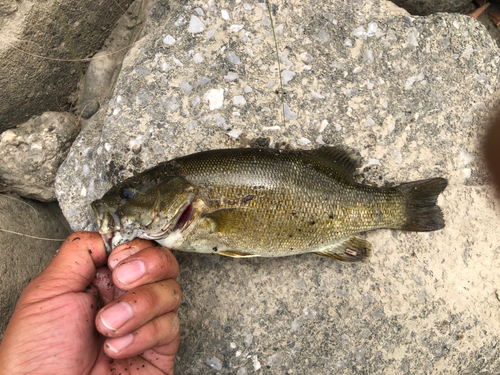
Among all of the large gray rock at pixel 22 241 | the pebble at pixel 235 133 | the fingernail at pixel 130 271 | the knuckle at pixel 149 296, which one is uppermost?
the pebble at pixel 235 133

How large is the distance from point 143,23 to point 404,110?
8.63ft

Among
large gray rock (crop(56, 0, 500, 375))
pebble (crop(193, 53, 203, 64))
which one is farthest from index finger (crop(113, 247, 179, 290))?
pebble (crop(193, 53, 203, 64))

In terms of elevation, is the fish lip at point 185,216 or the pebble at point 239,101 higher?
the pebble at point 239,101

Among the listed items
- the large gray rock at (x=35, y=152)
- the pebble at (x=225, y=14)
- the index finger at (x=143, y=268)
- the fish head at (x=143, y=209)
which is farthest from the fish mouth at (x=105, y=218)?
the pebble at (x=225, y=14)

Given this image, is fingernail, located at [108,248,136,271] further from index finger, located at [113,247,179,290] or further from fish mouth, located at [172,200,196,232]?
fish mouth, located at [172,200,196,232]

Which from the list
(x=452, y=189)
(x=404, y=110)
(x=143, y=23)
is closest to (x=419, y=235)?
(x=452, y=189)

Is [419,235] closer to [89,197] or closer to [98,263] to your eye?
[98,263]

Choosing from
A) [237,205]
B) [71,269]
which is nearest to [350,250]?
[237,205]

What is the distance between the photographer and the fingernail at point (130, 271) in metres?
2.17

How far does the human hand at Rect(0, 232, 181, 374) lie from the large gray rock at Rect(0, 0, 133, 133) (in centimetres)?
161

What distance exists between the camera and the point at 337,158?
108 inches

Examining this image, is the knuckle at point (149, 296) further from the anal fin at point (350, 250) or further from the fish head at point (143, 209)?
the anal fin at point (350, 250)

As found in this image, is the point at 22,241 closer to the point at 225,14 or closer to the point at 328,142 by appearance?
the point at 225,14

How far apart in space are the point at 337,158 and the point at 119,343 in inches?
79.5
